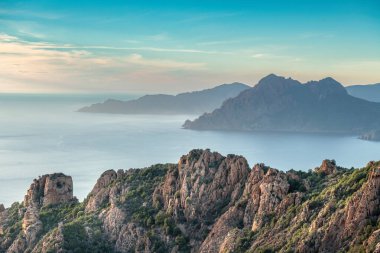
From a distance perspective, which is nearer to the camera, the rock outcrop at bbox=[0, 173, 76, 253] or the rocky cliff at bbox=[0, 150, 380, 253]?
the rocky cliff at bbox=[0, 150, 380, 253]

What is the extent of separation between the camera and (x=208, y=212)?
48656 millimetres

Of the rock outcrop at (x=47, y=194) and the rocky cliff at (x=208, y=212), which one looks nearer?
the rocky cliff at (x=208, y=212)

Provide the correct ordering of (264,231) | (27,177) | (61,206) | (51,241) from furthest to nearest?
(27,177) → (61,206) → (51,241) → (264,231)

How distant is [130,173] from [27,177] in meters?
119

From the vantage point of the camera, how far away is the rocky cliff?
115 ft

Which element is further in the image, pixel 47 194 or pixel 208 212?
pixel 47 194

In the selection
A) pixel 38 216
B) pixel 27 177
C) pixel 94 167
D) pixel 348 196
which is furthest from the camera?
pixel 94 167

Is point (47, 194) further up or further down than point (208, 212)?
further down

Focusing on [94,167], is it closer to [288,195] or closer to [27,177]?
[27,177]

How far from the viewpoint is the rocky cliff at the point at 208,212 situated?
3506cm

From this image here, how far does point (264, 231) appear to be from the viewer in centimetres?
4094

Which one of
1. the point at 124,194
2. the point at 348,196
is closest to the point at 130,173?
the point at 124,194

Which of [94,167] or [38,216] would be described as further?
[94,167]

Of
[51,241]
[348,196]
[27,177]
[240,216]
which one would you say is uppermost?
[348,196]
